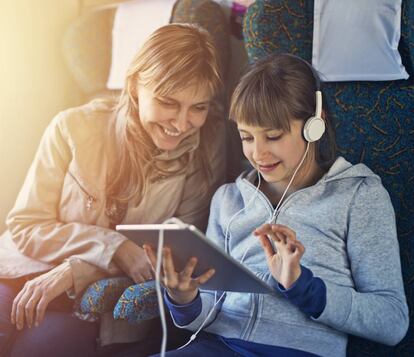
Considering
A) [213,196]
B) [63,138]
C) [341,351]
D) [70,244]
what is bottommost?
[341,351]

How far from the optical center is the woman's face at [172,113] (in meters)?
1.49

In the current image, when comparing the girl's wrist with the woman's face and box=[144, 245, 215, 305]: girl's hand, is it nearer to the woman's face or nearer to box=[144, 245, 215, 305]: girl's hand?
box=[144, 245, 215, 305]: girl's hand

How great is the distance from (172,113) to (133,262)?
0.41 metres

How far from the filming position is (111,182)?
1591mm

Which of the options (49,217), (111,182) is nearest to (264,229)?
(111,182)

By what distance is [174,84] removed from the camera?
1454 mm

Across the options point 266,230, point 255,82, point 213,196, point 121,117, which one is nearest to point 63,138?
point 121,117

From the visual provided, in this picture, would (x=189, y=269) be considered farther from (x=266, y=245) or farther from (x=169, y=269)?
(x=266, y=245)

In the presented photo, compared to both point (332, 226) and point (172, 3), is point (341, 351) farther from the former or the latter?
point (172, 3)

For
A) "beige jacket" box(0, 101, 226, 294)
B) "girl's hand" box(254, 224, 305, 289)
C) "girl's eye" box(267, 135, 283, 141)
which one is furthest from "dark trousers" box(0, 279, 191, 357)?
"girl's eye" box(267, 135, 283, 141)

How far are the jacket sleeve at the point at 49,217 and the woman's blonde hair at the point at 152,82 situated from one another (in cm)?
11

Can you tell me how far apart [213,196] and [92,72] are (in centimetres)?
73

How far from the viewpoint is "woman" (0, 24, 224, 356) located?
4.83ft

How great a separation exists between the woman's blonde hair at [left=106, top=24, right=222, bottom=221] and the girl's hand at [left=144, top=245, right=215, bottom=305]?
404 millimetres
